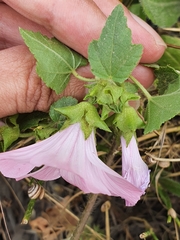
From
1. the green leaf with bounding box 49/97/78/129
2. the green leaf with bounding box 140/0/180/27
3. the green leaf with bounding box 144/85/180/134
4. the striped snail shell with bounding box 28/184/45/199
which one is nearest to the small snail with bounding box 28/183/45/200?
the striped snail shell with bounding box 28/184/45/199

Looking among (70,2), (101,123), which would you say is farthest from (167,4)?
(101,123)

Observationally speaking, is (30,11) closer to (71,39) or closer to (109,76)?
(71,39)

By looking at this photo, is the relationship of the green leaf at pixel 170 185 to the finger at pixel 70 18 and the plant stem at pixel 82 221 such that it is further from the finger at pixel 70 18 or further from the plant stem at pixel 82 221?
the finger at pixel 70 18

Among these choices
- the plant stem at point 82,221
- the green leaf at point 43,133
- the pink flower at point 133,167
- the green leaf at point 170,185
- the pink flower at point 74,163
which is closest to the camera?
the pink flower at point 74,163

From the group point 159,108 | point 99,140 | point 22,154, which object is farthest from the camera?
point 99,140

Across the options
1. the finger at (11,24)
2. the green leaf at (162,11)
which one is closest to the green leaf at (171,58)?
the green leaf at (162,11)

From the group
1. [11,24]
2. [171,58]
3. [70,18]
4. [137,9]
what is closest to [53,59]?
[70,18]
